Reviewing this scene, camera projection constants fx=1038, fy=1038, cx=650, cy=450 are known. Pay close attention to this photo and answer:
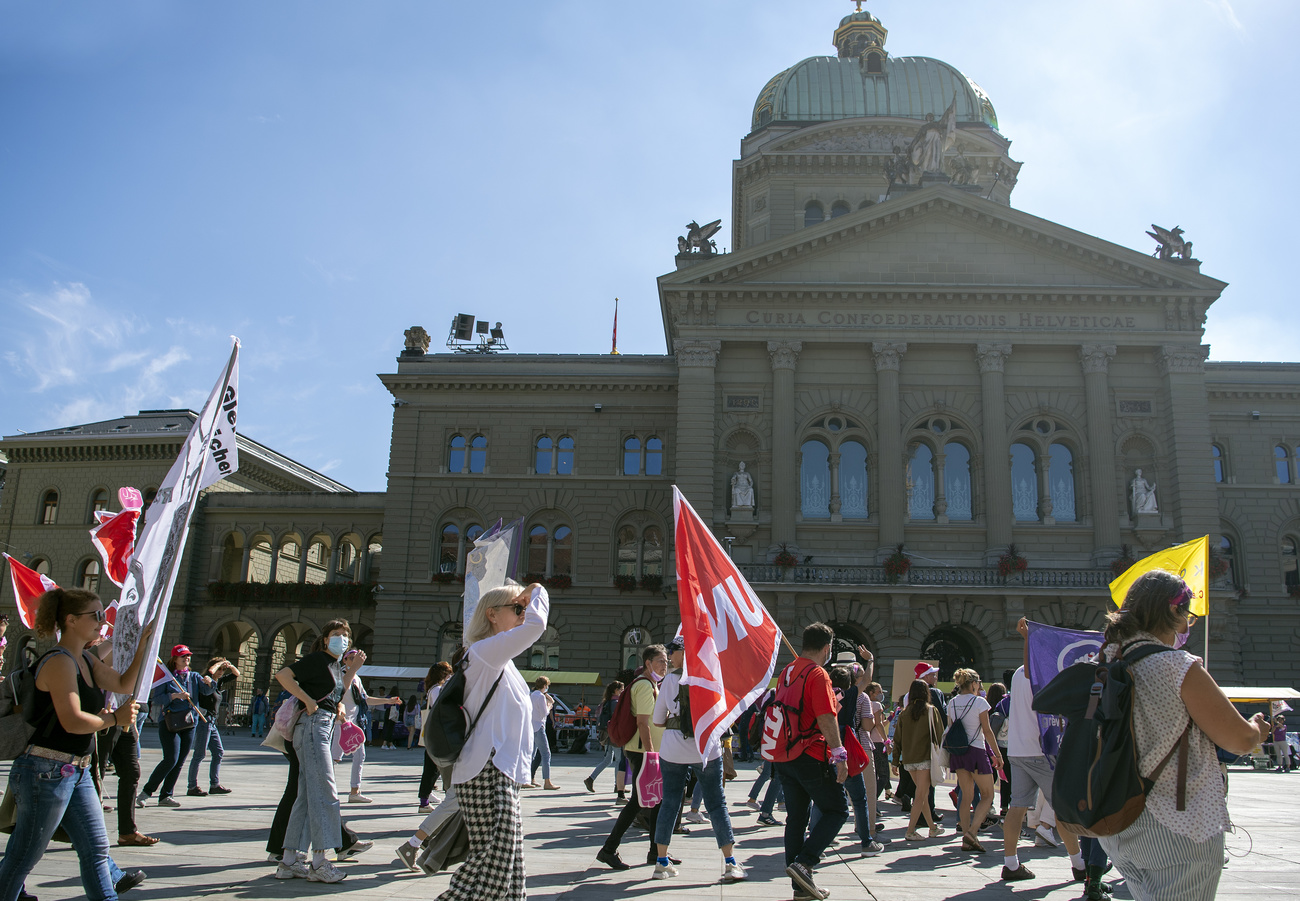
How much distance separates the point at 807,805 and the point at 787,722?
2.22 feet

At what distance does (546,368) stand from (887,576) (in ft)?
52.1

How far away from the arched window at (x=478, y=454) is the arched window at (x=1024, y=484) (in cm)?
1954

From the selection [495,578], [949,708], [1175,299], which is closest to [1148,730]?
[949,708]

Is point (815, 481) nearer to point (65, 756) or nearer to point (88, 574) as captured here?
point (65, 756)

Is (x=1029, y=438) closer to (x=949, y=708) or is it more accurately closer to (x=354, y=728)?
(x=949, y=708)

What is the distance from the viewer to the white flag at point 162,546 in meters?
6.32

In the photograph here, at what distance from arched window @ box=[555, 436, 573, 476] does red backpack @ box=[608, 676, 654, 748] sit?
1141 inches

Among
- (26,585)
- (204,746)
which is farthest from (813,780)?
(26,585)

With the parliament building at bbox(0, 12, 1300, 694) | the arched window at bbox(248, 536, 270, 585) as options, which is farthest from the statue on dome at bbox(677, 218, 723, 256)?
the arched window at bbox(248, 536, 270, 585)

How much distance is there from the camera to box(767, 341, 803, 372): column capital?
35312mm

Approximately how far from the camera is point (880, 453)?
113 ft

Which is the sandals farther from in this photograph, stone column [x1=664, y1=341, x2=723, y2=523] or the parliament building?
stone column [x1=664, y1=341, x2=723, y2=523]

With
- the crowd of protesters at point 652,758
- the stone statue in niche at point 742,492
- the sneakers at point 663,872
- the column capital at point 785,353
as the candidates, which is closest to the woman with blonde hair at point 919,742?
the crowd of protesters at point 652,758

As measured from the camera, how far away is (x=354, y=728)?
10.3 meters
